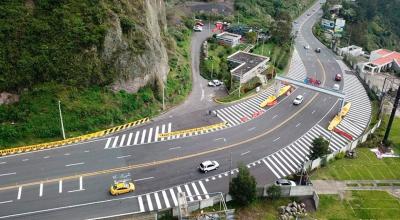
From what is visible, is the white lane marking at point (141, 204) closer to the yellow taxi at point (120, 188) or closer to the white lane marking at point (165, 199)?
the yellow taxi at point (120, 188)

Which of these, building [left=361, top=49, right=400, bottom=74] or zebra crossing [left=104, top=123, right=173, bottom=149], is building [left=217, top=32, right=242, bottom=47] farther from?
zebra crossing [left=104, top=123, right=173, bottom=149]

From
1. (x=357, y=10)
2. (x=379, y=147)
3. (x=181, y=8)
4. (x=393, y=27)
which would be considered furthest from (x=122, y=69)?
(x=393, y=27)

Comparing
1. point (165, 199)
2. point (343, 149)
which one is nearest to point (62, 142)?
point (165, 199)

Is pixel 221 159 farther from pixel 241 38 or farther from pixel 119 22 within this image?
pixel 241 38

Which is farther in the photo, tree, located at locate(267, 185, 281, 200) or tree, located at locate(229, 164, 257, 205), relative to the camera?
tree, located at locate(267, 185, 281, 200)

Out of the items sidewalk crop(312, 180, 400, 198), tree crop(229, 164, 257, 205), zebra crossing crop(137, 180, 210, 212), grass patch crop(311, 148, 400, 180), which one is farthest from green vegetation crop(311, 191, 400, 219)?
zebra crossing crop(137, 180, 210, 212)

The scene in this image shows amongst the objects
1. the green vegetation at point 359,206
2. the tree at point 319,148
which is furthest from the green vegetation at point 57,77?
the green vegetation at point 359,206
